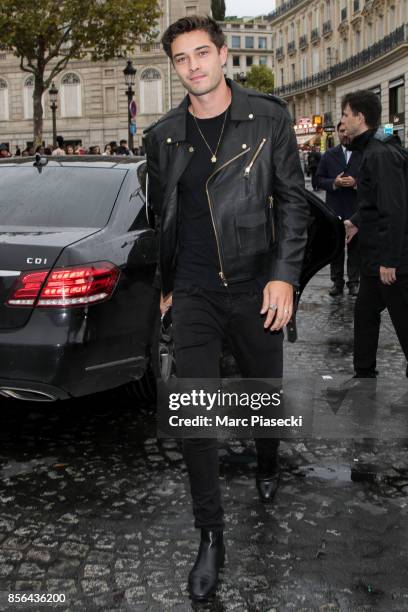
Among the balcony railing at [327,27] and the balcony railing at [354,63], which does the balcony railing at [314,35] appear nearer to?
the balcony railing at [327,27]

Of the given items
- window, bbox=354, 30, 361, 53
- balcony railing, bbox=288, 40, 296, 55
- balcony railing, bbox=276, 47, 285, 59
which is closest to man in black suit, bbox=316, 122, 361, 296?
window, bbox=354, 30, 361, 53

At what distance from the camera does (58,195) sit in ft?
16.1

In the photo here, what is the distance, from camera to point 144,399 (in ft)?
17.1

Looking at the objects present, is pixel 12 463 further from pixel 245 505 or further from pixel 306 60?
pixel 306 60

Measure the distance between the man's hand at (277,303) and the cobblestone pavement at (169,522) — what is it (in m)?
0.88

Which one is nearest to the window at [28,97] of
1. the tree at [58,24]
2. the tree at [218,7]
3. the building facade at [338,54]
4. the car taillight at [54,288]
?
the building facade at [338,54]

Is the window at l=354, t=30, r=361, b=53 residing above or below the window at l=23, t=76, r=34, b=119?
above

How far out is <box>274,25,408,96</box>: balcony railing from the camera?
52500mm

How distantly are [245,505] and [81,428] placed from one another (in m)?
1.47

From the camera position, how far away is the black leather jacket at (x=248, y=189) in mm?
3074

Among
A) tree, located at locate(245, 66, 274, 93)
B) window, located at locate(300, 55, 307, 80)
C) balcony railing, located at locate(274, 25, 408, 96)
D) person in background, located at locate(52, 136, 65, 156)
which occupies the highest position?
tree, located at locate(245, 66, 274, 93)

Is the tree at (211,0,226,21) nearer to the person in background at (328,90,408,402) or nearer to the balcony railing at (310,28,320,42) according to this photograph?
the balcony railing at (310,28,320,42)

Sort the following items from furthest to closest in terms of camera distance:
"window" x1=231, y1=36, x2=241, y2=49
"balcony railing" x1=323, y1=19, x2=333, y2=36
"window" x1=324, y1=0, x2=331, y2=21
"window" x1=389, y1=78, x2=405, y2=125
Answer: "window" x1=231, y1=36, x2=241, y2=49 < "window" x1=324, y1=0, x2=331, y2=21 < "balcony railing" x1=323, y1=19, x2=333, y2=36 < "window" x1=389, y1=78, x2=405, y2=125

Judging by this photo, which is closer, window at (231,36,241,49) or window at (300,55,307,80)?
window at (300,55,307,80)
